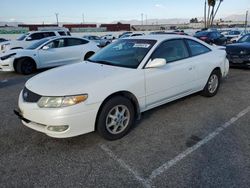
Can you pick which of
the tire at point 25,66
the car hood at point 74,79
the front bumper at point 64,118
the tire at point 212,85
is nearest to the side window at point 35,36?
the tire at point 25,66

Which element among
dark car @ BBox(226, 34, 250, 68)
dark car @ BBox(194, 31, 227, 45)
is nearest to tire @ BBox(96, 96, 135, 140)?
dark car @ BBox(226, 34, 250, 68)

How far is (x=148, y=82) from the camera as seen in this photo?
3.92 meters

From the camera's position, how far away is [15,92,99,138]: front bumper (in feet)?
10.3

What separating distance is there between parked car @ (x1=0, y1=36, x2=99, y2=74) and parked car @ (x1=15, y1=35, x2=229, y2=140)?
5.57 m

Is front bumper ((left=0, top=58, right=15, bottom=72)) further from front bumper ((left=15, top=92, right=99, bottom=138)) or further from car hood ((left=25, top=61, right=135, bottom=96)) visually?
front bumper ((left=15, top=92, right=99, bottom=138))

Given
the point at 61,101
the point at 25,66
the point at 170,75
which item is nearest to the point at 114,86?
the point at 61,101

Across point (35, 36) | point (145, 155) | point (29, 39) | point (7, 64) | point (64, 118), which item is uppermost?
point (35, 36)

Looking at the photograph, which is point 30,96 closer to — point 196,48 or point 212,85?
point 196,48

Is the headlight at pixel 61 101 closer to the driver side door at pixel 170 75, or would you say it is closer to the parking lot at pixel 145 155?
the parking lot at pixel 145 155

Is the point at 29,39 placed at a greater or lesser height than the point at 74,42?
greater

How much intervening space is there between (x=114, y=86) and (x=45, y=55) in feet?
22.9

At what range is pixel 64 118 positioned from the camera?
3135 millimetres

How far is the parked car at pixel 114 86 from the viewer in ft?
10.5

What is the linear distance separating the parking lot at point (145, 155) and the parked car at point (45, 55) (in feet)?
16.9
